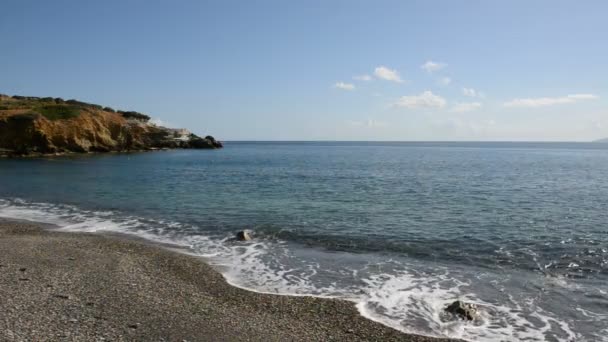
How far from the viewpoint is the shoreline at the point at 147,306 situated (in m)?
10.5

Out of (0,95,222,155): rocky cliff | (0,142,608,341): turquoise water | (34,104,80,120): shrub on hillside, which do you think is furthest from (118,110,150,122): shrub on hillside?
(0,142,608,341): turquoise water

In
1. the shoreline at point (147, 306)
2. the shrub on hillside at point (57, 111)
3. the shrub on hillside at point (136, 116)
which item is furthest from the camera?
Answer: the shrub on hillside at point (136, 116)

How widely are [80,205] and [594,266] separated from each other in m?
33.6

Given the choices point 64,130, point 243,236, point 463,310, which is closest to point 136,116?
point 64,130

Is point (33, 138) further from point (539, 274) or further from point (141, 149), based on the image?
point (539, 274)

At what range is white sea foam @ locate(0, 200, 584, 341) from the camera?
12.1 m

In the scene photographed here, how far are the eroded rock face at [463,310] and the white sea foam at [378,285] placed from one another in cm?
23

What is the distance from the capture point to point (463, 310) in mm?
12836

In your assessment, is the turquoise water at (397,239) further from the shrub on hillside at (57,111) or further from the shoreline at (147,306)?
the shrub on hillside at (57,111)

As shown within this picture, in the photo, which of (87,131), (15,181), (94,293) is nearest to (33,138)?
(87,131)

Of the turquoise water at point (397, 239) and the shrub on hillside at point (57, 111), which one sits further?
the shrub on hillside at point (57, 111)

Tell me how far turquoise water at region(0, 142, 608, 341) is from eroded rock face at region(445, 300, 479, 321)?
27cm

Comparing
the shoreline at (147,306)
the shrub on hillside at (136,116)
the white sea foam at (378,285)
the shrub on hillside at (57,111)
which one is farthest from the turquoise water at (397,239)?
the shrub on hillside at (136,116)

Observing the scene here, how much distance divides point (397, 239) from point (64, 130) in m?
86.2
